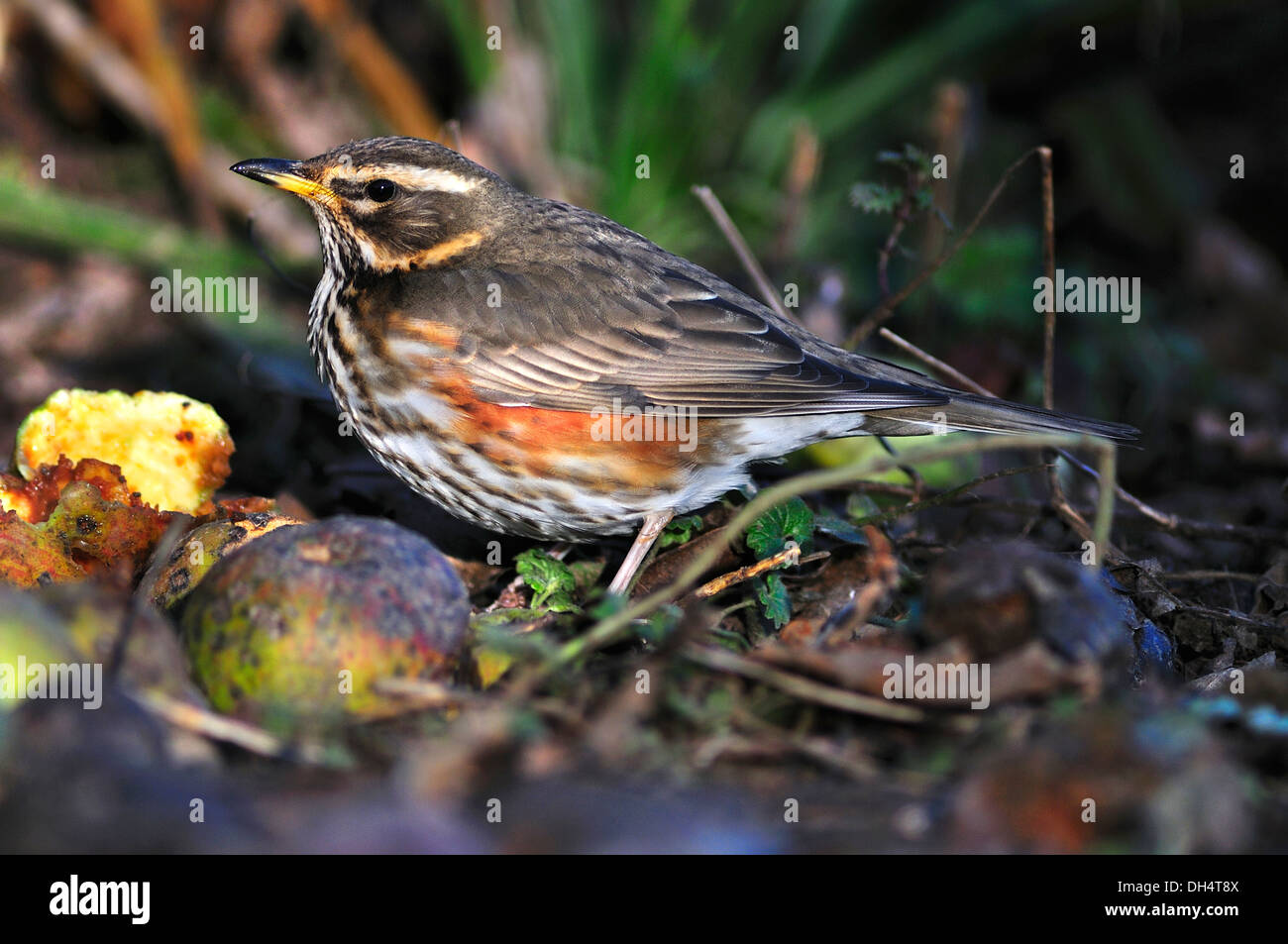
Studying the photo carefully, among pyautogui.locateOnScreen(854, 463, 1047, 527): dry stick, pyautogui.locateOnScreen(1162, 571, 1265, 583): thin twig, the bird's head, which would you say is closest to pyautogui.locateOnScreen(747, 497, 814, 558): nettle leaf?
pyautogui.locateOnScreen(854, 463, 1047, 527): dry stick

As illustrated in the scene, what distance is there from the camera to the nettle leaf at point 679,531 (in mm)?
4547

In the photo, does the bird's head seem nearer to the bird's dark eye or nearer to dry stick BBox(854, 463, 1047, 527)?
the bird's dark eye

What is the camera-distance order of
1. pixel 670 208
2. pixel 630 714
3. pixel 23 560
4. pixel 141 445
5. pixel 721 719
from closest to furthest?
pixel 630 714 → pixel 721 719 → pixel 23 560 → pixel 141 445 → pixel 670 208

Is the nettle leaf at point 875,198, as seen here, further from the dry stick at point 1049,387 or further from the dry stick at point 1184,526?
the dry stick at point 1184,526

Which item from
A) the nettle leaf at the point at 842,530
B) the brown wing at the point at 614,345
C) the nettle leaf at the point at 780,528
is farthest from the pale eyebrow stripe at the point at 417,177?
the nettle leaf at the point at 842,530

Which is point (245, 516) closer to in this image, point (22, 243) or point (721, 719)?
point (721, 719)

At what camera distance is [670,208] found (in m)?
8.37

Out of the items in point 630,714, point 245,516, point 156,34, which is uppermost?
point 156,34

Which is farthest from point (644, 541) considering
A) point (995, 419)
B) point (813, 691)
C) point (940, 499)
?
point (813, 691)

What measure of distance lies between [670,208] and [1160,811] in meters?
6.57

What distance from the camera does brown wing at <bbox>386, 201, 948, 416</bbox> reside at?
4.25 metres

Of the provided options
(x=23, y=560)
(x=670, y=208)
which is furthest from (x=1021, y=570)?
(x=670, y=208)

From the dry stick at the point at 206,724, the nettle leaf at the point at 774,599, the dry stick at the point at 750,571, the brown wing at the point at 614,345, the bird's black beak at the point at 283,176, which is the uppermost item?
the bird's black beak at the point at 283,176

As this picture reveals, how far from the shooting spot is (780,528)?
4.07 m
